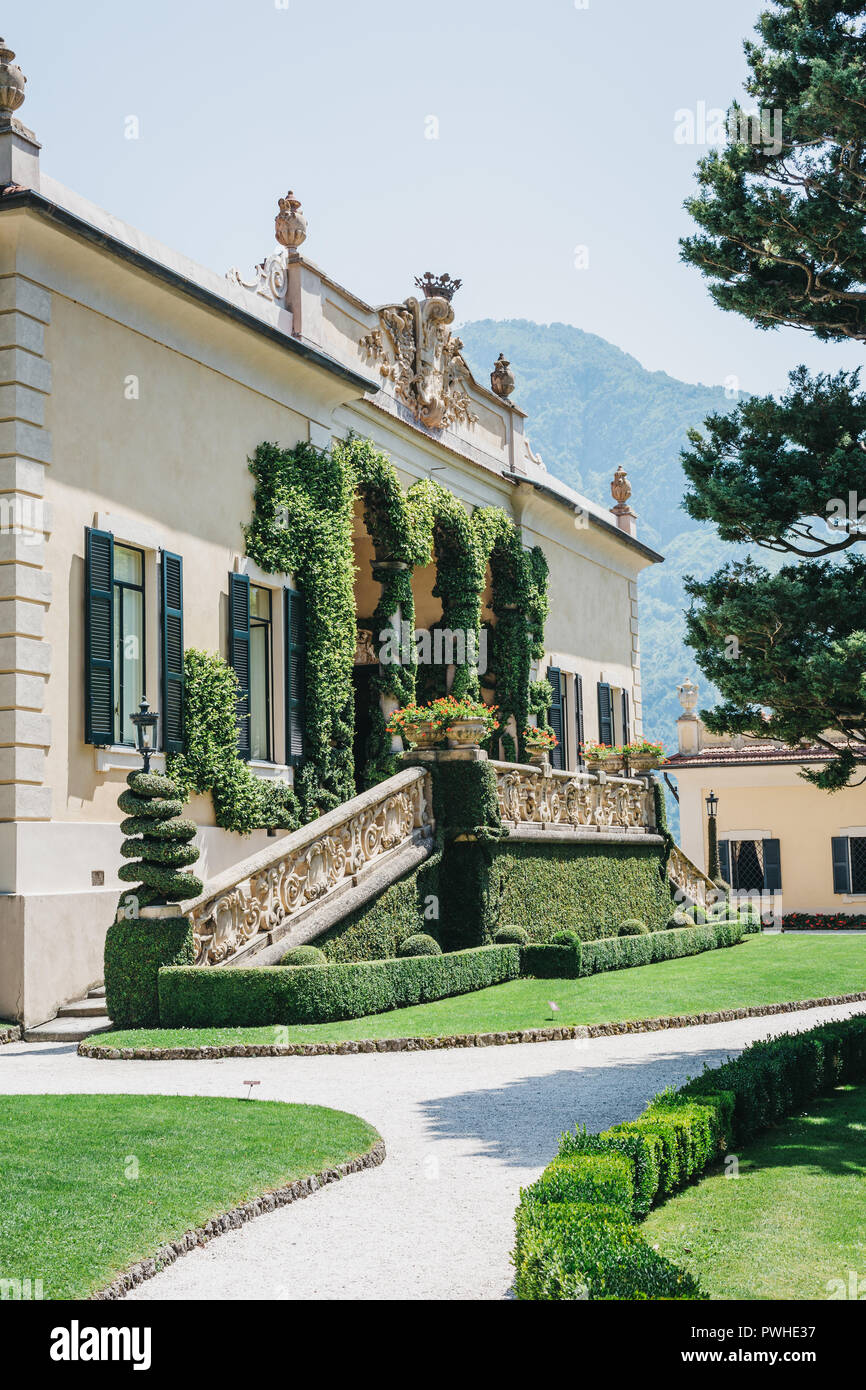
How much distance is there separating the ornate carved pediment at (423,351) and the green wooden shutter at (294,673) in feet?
18.5

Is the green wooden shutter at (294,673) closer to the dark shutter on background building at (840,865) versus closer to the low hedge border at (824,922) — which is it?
the low hedge border at (824,922)

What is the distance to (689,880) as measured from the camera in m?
29.2

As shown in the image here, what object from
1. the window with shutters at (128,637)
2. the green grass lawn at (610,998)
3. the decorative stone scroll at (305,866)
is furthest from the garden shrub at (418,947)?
the window with shutters at (128,637)

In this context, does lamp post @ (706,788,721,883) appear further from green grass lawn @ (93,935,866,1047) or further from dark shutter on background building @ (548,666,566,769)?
green grass lawn @ (93,935,866,1047)

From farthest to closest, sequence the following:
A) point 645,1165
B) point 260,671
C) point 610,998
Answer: point 260,671 < point 610,998 < point 645,1165

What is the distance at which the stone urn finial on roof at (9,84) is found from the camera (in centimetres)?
1669

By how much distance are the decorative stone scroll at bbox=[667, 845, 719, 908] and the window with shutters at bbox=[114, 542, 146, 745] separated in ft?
43.2

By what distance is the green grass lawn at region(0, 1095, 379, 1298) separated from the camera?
619cm

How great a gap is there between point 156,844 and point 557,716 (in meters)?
17.7

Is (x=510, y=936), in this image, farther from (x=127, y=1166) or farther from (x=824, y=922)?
(x=824, y=922)

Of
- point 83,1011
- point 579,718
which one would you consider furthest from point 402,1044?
point 579,718

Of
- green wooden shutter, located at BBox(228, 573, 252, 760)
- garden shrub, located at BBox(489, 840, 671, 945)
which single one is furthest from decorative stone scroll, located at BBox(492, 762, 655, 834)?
green wooden shutter, located at BBox(228, 573, 252, 760)
